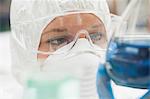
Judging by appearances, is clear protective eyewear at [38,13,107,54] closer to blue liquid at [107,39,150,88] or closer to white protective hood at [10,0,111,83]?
white protective hood at [10,0,111,83]

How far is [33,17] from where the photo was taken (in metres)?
0.71

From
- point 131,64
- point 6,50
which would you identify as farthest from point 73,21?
point 6,50

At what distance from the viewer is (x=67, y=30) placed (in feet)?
2.23

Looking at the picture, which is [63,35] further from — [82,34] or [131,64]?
[131,64]

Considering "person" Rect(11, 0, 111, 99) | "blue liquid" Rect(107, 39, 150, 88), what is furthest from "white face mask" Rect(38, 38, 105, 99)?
"blue liquid" Rect(107, 39, 150, 88)

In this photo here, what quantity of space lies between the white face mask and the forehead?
0.04 meters

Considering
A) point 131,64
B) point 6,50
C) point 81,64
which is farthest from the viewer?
point 6,50

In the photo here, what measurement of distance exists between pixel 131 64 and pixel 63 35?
0.99ft

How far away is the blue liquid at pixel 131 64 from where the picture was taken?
0.40 m

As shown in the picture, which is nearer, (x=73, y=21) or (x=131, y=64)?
(x=131, y=64)

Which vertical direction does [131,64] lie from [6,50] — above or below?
above

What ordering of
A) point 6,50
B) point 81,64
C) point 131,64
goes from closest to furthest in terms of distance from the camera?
point 131,64
point 81,64
point 6,50

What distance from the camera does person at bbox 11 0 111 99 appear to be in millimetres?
642

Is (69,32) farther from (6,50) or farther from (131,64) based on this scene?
(6,50)
